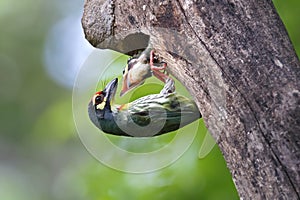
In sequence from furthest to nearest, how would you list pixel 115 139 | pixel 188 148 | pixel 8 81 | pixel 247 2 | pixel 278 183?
1. pixel 8 81
2. pixel 115 139
3. pixel 188 148
4. pixel 247 2
5. pixel 278 183

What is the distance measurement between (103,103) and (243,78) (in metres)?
0.58

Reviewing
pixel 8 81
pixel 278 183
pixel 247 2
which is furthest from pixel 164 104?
pixel 8 81

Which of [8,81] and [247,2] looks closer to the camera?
[247,2]

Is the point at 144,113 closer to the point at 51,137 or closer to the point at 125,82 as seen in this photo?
the point at 125,82

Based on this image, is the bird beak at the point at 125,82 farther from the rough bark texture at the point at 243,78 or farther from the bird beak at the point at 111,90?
the rough bark texture at the point at 243,78

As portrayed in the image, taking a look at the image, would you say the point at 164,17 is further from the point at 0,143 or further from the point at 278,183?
the point at 0,143

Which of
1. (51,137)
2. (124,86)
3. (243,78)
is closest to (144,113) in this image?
(124,86)

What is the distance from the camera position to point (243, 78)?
1591mm

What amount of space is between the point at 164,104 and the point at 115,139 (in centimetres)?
43

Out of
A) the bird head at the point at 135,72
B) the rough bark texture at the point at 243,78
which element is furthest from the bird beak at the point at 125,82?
the rough bark texture at the point at 243,78

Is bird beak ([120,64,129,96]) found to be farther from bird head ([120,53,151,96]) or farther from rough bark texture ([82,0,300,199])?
rough bark texture ([82,0,300,199])

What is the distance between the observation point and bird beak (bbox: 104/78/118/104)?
6.71 feet

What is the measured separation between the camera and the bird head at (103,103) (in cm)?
205

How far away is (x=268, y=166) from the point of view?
151 centimetres
